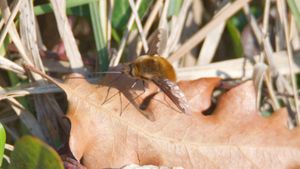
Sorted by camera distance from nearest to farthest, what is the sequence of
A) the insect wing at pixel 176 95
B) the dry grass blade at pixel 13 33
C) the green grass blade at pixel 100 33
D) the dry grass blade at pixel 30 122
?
the insect wing at pixel 176 95 < the dry grass blade at pixel 13 33 < the dry grass blade at pixel 30 122 < the green grass blade at pixel 100 33

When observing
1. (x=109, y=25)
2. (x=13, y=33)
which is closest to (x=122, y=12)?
(x=109, y=25)

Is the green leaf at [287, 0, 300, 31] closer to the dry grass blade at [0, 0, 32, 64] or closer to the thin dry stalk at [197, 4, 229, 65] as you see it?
the thin dry stalk at [197, 4, 229, 65]

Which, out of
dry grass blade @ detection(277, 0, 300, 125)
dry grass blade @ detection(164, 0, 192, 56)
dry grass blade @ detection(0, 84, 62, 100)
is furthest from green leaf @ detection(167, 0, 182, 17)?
dry grass blade @ detection(0, 84, 62, 100)

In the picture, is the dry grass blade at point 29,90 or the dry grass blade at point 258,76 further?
the dry grass blade at point 258,76

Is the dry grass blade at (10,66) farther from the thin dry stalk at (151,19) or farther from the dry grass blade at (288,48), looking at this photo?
the dry grass blade at (288,48)

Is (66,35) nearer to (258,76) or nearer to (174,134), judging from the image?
(174,134)

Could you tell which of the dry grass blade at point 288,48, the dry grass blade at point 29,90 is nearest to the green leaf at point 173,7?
the dry grass blade at point 288,48
